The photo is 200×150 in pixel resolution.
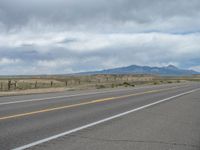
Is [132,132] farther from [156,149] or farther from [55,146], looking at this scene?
[55,146]

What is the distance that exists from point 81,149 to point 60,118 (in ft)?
14.5

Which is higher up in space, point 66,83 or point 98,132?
point 66,83

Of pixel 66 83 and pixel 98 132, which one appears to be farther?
pixel 66 83

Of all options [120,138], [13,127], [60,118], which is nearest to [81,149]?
[120,138]

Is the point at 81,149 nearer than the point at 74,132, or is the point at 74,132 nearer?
the point at 81,149

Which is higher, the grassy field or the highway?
the grassy field

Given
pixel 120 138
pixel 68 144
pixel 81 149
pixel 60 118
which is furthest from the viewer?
pixel 60 118

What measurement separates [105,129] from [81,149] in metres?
2.48

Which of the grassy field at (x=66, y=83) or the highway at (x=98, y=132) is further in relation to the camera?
the grassy field at (x=66, y=83)

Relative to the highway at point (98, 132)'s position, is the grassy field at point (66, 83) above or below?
above

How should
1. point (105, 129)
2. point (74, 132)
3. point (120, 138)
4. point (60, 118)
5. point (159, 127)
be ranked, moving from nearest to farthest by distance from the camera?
point (120, 138)
point (74, 132)
point (105, 129)
point (159, 127)
point (60, 118)

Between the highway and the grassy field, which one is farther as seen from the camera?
the grassy field

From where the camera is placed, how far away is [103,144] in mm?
7145

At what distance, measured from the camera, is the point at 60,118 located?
1095 cm
